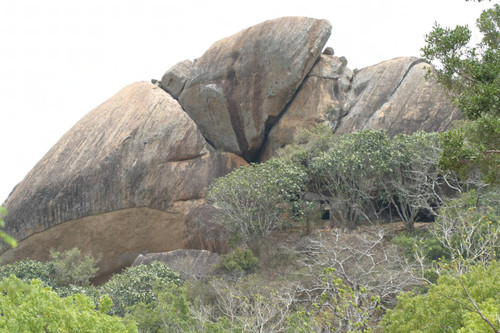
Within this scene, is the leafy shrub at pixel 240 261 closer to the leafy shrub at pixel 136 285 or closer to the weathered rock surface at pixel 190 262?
the weathered rock surface at pixel 190 262

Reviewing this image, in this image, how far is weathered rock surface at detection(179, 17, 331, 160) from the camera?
30.4 m

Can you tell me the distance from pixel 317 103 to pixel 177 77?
1031 cm

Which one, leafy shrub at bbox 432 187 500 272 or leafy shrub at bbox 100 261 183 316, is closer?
leafy shrub at bbox 432 187 500 272

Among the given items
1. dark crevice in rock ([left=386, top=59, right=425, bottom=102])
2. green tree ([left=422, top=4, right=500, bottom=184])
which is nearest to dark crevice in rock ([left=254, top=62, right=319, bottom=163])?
dark crevice in rock ([left=386, top=59, right=425, bottom=102])

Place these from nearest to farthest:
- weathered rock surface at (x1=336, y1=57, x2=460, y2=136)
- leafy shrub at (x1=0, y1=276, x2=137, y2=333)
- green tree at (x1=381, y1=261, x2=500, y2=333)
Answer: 1. leafy shrub at (x1=0, y1=276, x2=137, y2=333)
2. green tree at (x1=381, y1=261, x2=500, y2=333)
3. weathered rock surface at (x1=336, y1=57, x2=460, y2=136)

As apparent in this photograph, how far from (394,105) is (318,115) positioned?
4642 millimetres

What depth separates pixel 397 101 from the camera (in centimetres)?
2808

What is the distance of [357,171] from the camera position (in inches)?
923

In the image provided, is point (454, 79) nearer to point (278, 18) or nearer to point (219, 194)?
point (219, 194)

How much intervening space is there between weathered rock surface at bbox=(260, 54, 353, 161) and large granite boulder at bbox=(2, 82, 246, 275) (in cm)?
417

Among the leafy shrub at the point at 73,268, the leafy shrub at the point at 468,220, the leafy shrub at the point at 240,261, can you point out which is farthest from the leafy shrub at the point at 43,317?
the leafy shrub at the point at 73,268

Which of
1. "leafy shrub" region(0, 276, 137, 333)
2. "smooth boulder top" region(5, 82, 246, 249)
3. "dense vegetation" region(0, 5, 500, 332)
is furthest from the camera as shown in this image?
"smooth boulder top" region(5, 82, 246, 249)

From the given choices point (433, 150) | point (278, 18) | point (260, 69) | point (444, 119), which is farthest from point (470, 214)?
point (278, 18)

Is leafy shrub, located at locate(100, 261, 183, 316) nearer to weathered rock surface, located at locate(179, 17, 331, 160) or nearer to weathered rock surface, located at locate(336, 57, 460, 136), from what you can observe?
weathered rock surface, located at locate(179, 17, 331, 160)
